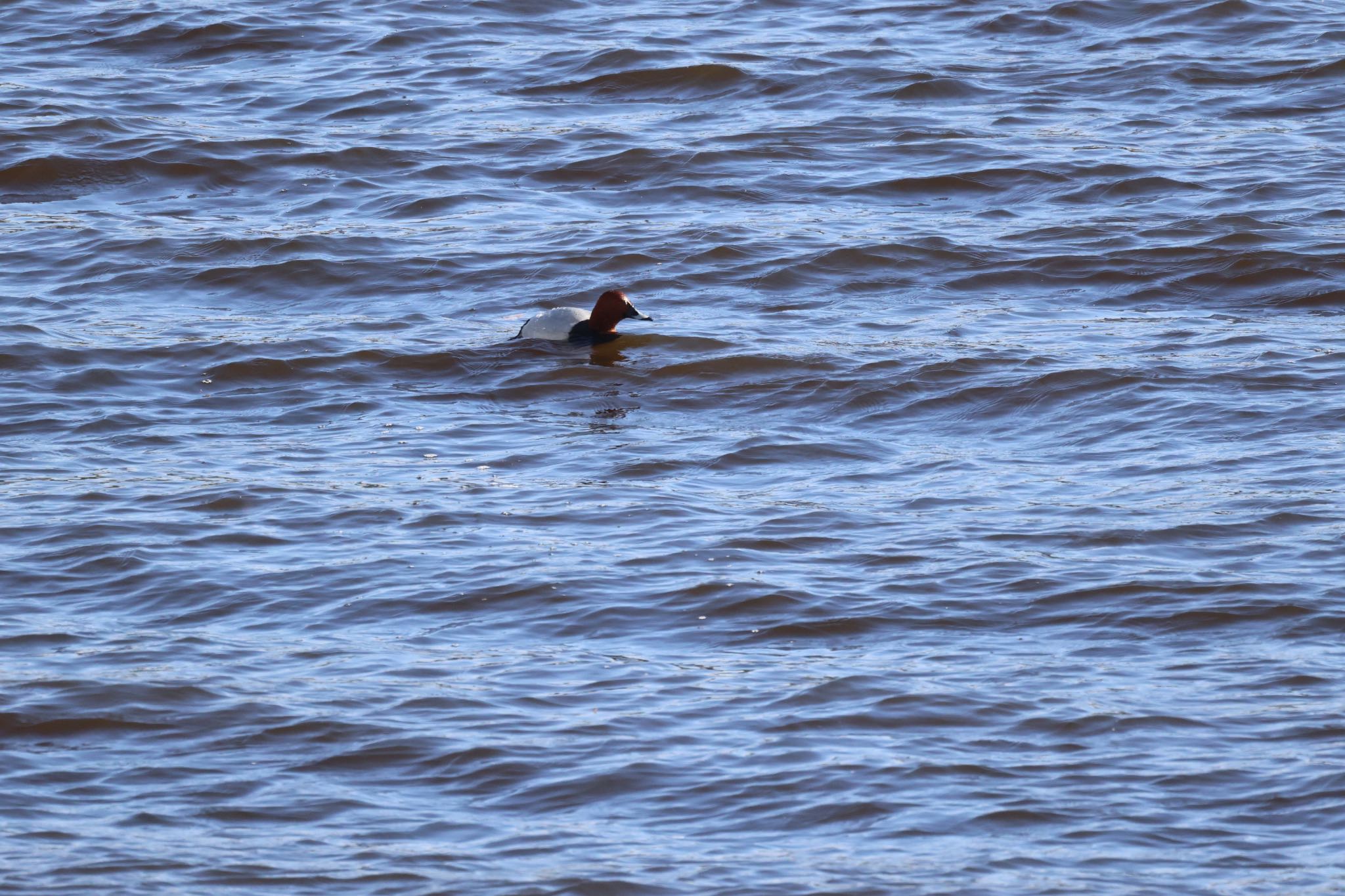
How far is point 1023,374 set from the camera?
10039 millimetres

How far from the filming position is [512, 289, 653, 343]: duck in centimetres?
1082

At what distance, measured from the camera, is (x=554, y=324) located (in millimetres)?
10852

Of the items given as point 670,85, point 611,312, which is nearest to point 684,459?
point 611,312

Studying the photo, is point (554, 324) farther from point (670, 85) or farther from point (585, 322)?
point (670, 85)

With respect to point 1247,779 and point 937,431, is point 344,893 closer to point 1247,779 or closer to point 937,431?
point 1247,779

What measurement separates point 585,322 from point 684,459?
1805mm

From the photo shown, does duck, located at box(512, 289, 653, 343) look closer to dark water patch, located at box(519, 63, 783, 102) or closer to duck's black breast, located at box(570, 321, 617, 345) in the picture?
duck's black breast, located at box(570, 321, 617, 345)

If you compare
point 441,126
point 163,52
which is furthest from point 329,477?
point 163,52

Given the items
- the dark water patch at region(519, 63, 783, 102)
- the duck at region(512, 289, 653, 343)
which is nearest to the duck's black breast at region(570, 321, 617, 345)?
the duck at region(512, 289, 653, 343)

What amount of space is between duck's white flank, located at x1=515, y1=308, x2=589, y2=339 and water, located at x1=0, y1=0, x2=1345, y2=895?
17cm

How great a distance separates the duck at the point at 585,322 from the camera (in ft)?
35.5

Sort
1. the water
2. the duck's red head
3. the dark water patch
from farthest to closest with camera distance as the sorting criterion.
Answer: the dark water patch → the duck's red head → the water

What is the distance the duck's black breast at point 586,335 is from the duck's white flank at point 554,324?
20 mm

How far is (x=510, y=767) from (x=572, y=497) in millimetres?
2533
